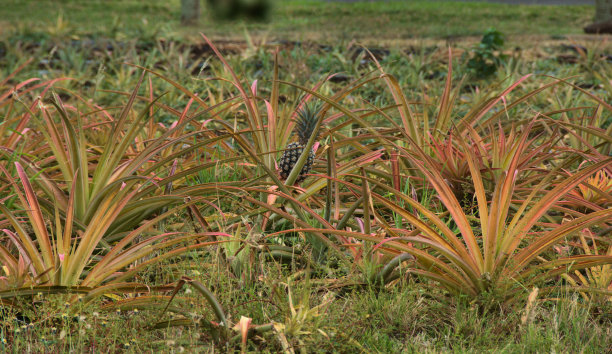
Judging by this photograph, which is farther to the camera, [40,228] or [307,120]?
[307,120]

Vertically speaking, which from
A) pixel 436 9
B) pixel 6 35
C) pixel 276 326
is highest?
pixel 436 9

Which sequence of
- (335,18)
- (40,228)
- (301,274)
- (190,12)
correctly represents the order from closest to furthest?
(40,228) < (301,274) < (190,12) < (335,18)

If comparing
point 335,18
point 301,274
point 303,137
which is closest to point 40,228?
Result: point 301,274

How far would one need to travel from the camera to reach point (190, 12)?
11500mm

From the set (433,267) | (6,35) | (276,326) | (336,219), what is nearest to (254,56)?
(6,35)

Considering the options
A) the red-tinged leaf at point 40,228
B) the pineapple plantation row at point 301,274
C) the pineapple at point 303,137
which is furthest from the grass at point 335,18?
the red-tinged leaf at point 40,228

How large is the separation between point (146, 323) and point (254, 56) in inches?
188

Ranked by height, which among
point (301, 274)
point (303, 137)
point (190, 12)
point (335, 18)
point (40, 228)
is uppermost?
point (190, 12)

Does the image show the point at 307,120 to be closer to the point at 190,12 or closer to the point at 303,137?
the point at 303,137

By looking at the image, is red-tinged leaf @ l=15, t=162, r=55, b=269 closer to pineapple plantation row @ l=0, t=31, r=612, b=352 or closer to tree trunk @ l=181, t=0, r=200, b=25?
pineapple plantation row @ l=0, t=31, r=612, b=352

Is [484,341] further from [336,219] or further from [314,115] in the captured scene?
[314,115]

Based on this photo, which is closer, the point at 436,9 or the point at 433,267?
the point at 433,267

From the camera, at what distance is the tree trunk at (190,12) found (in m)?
11.5

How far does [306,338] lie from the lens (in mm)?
1731
